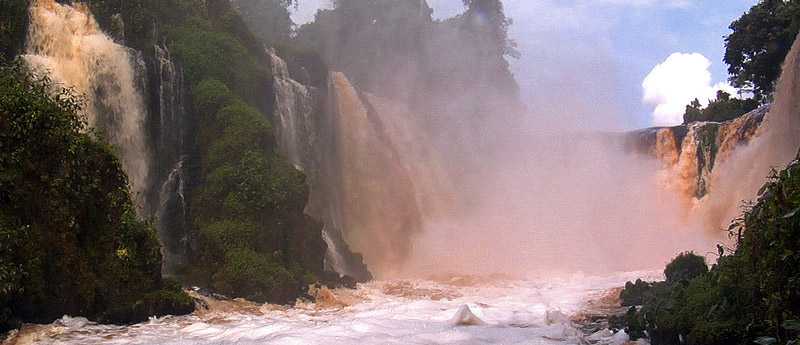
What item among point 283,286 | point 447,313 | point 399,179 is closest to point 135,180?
point 283,286

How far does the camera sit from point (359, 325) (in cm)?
1147

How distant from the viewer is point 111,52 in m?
16.8

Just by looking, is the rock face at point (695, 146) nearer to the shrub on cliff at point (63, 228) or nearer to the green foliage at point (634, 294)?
the green foliage at point (634, 294)

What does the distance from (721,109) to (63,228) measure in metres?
33.6

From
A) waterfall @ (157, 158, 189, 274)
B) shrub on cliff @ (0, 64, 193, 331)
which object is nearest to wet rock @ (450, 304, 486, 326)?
shrub on cliff @ (0, 64, 193, 331)

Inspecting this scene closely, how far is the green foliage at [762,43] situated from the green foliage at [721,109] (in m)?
1.29

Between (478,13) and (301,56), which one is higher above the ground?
(478,13)

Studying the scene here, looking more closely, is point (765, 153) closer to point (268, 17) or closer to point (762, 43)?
point (762, 43)

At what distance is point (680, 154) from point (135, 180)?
23191 mm

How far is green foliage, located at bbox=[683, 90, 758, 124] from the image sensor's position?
33.5 metres

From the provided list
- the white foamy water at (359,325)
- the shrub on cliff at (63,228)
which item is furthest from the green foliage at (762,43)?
the shrub on cliff at (63,228)

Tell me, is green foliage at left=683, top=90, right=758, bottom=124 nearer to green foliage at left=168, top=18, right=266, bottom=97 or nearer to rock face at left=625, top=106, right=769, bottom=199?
rock face at left=625, top=106, right=769, bottom=199

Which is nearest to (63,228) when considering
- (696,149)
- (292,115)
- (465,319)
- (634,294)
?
(465,319)

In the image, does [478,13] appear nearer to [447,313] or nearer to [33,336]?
[447,313]
